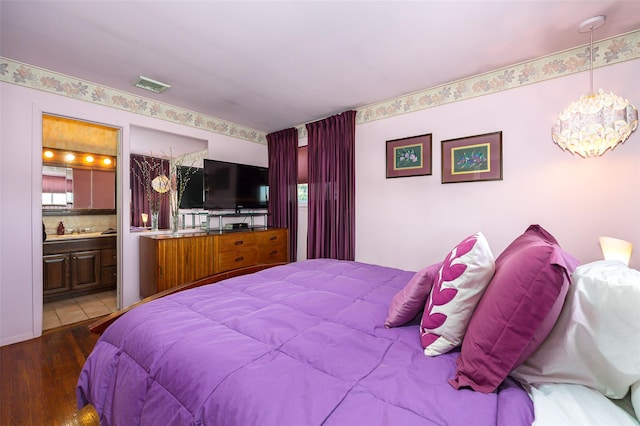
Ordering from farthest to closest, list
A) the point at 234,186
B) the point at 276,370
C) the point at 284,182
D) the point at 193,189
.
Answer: the point at 284,182
the point at 234,186
the point at 193,189
the point at 276,370

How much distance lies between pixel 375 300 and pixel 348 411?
78 centimetres

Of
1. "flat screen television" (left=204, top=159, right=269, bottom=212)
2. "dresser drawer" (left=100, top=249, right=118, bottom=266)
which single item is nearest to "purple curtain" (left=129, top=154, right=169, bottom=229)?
"dresser drawer" (left=100, top=249, right=118, bottom=266)

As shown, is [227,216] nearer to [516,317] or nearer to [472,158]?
[472,158]

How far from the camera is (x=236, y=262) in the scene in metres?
3.55

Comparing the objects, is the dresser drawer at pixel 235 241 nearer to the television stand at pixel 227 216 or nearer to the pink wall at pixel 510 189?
the television stand at pixel 227 216

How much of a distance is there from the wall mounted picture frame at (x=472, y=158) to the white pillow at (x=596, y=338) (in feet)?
6.53

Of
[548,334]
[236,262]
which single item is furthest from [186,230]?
[548,334]

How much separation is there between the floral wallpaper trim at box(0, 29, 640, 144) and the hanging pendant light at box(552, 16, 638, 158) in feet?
2.65

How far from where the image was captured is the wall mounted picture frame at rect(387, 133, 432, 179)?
9.80ft

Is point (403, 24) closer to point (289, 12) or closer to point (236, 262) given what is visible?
point (289, 12)

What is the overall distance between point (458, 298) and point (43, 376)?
9.10 feet

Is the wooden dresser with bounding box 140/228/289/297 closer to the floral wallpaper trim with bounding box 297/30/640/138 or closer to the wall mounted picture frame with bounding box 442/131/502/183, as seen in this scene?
the floral wallpaper trim with bounding box 297/30/640/138

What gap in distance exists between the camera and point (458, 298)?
Answer: 0.96m

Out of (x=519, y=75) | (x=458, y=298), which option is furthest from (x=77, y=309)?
(x=519, y=75)
